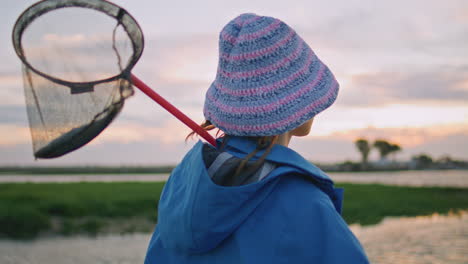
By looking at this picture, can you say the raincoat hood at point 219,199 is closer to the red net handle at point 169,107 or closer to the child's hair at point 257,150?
the child's hair at point 257,150

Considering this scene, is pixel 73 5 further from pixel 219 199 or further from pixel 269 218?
pixel 269 218

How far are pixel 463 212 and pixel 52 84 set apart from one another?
2204cm

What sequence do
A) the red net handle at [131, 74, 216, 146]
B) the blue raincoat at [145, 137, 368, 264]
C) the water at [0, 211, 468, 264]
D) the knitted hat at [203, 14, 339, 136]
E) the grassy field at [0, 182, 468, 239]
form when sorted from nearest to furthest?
the blue raincoat at [145, 137, 368, 264], the knitted hat at [203, 14, 339, 136], the red net handle at [131, 74, 216, 146], the water at [0, 211, 468, 264], the grassy field at [0, 182, 468, 239]

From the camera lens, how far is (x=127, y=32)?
5.15 feet

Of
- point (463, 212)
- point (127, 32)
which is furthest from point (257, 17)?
point (463, 212)

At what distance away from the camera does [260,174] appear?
1.30 meters

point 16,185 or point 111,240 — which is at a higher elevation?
point 111,240

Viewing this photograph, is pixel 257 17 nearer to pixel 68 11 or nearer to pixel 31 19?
pixel 68 11

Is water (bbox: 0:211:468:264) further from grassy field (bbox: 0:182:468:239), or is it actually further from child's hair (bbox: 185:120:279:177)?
child's hair (bbox: 185:120:279:177)

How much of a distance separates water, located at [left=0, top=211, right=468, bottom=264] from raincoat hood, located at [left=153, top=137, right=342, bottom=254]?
10.1 m

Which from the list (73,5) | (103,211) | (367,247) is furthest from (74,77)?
(103,211)

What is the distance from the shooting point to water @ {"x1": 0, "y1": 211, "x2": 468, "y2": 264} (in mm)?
11398

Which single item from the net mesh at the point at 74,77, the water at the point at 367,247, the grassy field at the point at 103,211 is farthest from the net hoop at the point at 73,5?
the grassy field at the point at 103,211

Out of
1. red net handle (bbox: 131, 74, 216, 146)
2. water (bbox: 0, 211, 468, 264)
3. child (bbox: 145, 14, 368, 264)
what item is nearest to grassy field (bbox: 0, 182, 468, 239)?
water (bbox: 0, 211, 468, 264)
